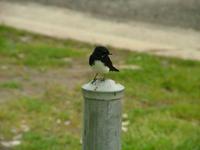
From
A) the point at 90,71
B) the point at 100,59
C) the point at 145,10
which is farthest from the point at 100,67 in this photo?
the point at 145,10

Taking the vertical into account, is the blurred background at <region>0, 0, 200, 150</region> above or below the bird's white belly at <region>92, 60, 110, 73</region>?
below

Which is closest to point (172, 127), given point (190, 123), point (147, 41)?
point (190, 123)

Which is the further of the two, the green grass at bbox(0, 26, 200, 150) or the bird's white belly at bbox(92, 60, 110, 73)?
the green grass at bbox(0, 26, 200, 150)

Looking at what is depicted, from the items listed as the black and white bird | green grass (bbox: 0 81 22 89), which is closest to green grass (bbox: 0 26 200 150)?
green grass (bbox: 0 81 22 89)

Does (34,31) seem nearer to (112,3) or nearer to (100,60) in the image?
(112,3)

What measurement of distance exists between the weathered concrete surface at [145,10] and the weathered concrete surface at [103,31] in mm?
262

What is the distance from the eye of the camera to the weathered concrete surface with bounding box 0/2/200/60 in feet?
31.3

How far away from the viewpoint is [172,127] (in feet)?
19.7

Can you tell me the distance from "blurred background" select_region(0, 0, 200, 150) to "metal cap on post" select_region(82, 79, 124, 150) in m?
2.13

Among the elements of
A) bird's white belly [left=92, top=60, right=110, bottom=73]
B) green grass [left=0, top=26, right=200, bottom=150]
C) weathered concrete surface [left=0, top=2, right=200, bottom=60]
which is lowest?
green grass [left=0, top=26, right=200, bottom=150]

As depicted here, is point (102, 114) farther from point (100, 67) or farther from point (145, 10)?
point (145, 10)

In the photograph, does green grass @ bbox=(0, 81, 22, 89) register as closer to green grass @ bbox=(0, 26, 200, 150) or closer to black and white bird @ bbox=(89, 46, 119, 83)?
green grass @ bbox=(0, 26, 200, 150)

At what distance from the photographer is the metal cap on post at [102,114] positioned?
3.28 metres

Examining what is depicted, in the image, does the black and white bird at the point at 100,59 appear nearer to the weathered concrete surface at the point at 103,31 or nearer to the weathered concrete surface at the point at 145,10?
the weathered concrete surface at the point at 103,31
